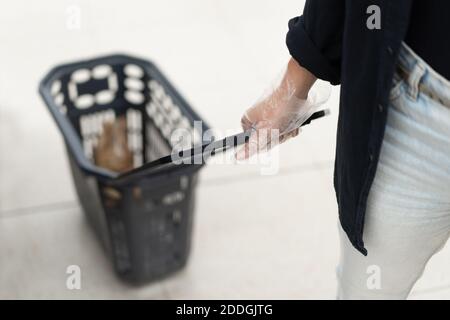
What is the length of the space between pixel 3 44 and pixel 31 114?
38 centimetres

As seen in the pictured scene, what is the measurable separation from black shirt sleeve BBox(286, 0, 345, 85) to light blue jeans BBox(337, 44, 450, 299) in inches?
4.2

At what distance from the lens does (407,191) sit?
819 millimetres

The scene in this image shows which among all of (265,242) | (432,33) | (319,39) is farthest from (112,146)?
(432,33)

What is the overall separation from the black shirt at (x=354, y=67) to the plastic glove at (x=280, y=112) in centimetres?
7

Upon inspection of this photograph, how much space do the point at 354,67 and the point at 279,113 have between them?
19cm

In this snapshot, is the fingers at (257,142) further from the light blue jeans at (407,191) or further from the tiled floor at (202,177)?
the tiled floor at (202,177)

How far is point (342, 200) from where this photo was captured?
2.86ft

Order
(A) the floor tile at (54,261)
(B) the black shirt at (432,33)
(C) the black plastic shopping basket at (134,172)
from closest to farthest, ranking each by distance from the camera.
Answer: (B) the black shirt at (432,33), (C) the black plastic shopping basket at (134,172), (A) the floor tile at (54,261)

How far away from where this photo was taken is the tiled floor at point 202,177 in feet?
5.03

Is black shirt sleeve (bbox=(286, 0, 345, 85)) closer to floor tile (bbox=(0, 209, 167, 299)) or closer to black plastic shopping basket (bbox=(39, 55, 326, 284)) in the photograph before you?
black plastic shopping basket (bbox=(39, 55, 326, 284))

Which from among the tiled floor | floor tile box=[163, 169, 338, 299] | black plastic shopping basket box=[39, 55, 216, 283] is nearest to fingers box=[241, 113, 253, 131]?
black plastic shopping basket box=[39, 55, 216, 283]

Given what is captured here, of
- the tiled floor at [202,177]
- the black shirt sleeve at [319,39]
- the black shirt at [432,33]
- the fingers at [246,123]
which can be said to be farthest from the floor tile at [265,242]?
the black shirt at [432,33]
